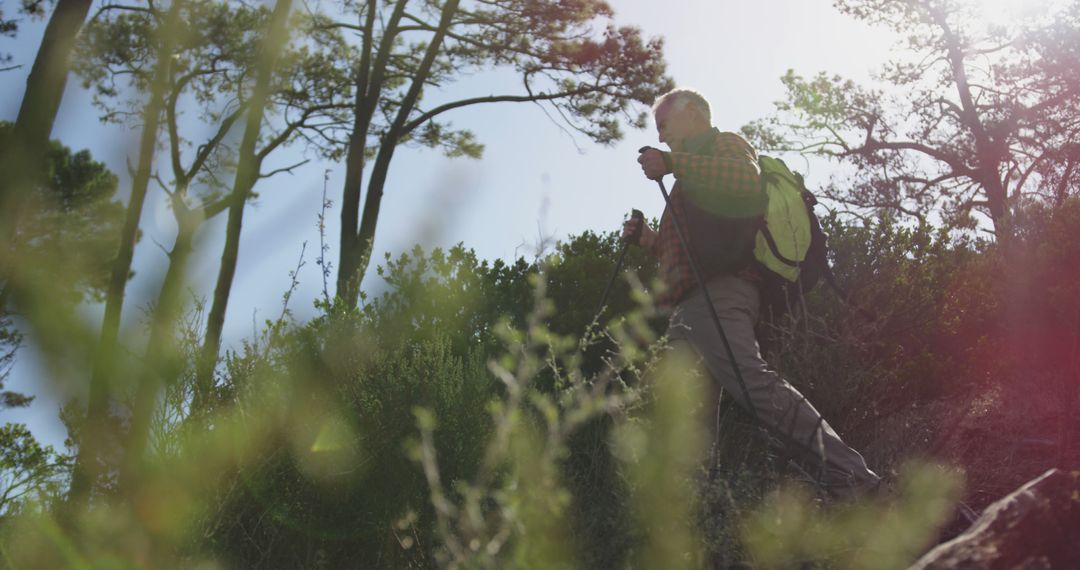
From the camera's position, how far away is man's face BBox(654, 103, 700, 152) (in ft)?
12.3

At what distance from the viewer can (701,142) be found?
3.72 m

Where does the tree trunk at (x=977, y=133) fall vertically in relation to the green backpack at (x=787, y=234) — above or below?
above

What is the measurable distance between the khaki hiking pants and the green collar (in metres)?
0.59

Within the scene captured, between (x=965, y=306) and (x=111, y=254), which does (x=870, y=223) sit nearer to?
(x=965, y=306)

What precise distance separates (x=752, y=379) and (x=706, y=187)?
0.78 metres

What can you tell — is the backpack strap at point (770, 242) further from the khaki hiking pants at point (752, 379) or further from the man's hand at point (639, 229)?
the man's hand at point (639, 229)

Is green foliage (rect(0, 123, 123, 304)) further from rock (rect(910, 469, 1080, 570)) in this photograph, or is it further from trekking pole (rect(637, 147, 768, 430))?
rock (rect(910, 469, 1080, 570))

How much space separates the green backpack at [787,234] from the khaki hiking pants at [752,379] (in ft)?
0.47

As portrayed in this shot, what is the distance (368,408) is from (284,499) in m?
0.50

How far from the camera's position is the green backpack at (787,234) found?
352cm

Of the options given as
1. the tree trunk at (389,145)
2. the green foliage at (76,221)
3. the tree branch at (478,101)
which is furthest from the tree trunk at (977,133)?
the green foliage at (76,221)

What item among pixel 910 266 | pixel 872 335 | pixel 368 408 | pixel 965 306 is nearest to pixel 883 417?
pixel 872 335

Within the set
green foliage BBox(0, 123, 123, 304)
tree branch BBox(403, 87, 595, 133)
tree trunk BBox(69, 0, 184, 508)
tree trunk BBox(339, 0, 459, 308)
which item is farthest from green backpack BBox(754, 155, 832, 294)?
green foliage BBox(0, 123, 123, 304)

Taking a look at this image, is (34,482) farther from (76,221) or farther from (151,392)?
(76,221)
